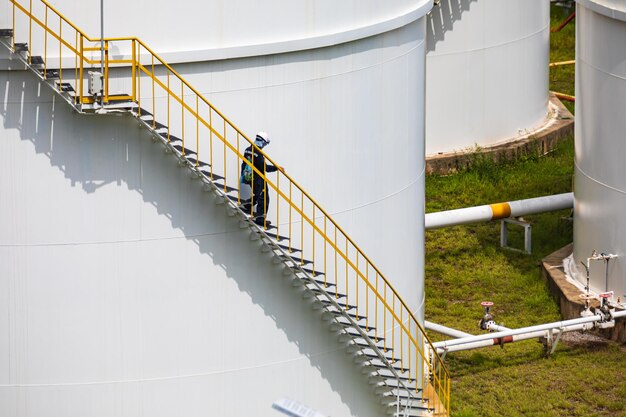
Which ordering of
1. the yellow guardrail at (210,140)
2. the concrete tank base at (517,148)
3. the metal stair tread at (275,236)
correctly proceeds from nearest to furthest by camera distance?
the yellow guardrail at (210,140) → the metal stair tread at (275,236) → the concrete tank base at (517,148)

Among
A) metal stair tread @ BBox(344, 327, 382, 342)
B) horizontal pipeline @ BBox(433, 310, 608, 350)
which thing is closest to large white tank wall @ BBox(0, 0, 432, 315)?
metal stair tread @ BBox(344, 327, 382, 342)

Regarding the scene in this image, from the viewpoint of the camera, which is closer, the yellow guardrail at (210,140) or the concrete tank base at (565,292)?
the yellow guardrail at (210,140)

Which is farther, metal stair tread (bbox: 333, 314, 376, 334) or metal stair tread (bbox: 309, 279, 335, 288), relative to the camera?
metal stair tread (bbox: 333, 314, 376, 334)

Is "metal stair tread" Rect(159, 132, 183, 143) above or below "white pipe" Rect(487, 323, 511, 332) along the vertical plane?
above

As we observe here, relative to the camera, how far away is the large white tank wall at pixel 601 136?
74.4ft

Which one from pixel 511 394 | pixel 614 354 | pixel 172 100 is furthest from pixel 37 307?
pixel 614 354

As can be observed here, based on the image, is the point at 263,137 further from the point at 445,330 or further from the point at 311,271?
the point at 445,330

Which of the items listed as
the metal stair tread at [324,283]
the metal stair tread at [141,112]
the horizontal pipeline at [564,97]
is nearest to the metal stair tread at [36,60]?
the metal stair tread at [141,112]

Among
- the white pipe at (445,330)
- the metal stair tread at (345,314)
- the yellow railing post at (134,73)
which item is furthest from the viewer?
the white pipe at (445,330)

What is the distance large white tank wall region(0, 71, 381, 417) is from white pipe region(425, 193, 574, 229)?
7633mm

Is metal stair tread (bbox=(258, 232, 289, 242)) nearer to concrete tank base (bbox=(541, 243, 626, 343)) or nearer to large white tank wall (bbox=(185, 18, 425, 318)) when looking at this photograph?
large white tank wall (bbox=(185, 18, 425, 318))

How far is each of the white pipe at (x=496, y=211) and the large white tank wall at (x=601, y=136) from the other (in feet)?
6.05

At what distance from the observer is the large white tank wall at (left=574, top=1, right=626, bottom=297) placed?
22688mm

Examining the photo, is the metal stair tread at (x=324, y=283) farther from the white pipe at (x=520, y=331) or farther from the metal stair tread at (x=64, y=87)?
the white pipe at (x=520, y=331)
